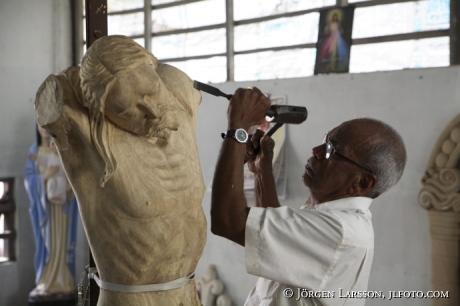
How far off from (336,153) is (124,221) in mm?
640

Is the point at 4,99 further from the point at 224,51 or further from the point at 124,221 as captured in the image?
the point at 124,221

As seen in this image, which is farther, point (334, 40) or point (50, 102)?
point (334, 40)

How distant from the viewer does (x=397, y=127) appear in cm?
379

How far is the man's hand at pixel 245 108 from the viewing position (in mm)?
1488

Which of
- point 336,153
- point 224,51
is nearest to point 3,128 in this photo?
point 224,51

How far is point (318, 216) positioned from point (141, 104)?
0.57 m

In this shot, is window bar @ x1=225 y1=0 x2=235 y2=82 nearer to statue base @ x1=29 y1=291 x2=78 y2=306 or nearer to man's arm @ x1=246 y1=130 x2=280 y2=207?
statue base @ x1=29 y1=291 x2=78 y2=306

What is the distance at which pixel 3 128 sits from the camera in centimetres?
594

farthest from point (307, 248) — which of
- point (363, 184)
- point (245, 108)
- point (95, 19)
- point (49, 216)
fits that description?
point (49, 216)

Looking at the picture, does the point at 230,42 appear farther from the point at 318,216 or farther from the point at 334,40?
the point at 318,216

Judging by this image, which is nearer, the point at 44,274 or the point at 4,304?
the point at 44,274

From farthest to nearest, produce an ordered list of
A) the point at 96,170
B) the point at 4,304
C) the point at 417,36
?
1. the point at 4,304
2. the point at 417,36
3. the point at 96,170

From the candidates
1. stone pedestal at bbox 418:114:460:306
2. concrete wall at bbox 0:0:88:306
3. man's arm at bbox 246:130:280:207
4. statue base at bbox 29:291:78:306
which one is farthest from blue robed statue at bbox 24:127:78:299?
man's arm at bbox 246:130:280:207

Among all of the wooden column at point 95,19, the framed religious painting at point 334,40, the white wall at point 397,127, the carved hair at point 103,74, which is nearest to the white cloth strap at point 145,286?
the wooden column at point 95,19
